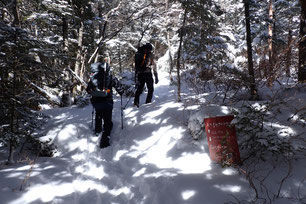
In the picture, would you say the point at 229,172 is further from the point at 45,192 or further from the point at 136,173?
the point at 45,192

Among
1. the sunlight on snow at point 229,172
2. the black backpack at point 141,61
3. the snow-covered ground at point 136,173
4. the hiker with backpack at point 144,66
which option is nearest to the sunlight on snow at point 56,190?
the snow-covered ground at point 136,173

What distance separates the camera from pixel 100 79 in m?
4.92

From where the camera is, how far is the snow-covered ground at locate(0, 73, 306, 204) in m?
2.54

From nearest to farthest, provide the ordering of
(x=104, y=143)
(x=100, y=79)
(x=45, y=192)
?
1. (x=45, y=192)
2. (x=104, y=143)
3. (x=100, y=79)

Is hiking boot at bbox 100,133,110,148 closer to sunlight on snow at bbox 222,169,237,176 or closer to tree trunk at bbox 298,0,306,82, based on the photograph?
sunlight on snow at bbox 222,169,237,176

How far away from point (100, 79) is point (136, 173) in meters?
2.71

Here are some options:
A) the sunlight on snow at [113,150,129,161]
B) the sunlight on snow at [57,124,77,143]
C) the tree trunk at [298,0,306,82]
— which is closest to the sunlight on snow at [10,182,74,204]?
the sunlight on snow at [113,150,129,161]

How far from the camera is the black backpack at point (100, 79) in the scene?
484 cm

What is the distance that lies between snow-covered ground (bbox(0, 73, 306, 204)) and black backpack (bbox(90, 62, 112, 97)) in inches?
49.0

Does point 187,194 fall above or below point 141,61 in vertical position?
below

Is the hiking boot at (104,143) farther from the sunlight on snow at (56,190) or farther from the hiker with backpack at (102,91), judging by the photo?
the sunlight on snow at (56,190)

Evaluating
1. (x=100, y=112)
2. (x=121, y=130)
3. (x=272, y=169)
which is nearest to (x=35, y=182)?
(x=100, y=112)

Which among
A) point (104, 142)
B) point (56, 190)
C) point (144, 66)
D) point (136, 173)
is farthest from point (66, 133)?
point (144, 66)

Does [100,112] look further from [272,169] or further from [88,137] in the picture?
[272,169]
